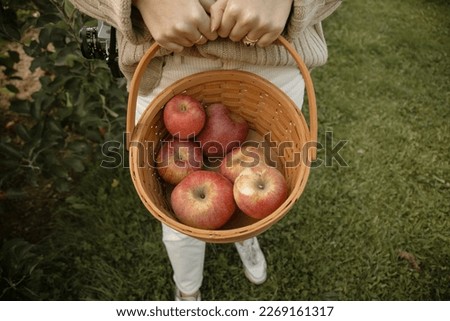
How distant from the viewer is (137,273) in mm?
1883

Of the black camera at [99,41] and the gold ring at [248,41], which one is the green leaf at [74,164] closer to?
the black camera at [99,41]

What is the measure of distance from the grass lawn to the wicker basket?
80cm

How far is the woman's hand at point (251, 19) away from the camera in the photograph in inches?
34.5

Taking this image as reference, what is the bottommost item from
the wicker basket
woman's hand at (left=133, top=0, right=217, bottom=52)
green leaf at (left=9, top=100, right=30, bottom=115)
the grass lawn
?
the grass lawn

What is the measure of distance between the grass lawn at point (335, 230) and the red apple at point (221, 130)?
817 millimetres

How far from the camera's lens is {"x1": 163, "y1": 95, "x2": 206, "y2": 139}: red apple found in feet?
3.72

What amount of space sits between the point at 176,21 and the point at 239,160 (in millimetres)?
449

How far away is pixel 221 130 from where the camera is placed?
1.22 metres

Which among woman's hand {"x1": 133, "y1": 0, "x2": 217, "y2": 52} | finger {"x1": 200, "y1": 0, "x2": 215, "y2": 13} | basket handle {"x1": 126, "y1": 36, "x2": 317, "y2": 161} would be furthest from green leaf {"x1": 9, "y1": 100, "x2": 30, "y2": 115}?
finger {"x1": 200, "y1": 0, "x2": 215, "y2": 13}

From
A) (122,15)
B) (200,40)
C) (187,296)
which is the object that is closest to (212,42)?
(200,40)

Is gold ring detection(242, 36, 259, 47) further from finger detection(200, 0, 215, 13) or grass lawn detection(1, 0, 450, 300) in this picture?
grass lawn detection(1, 0, 450, 300)

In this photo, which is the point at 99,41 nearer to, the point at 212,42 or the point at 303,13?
the point at 212,42
